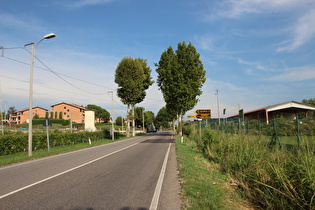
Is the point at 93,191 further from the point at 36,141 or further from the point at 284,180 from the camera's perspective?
the point at 36,141

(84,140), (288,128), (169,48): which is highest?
(169,48)

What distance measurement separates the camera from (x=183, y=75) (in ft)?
104

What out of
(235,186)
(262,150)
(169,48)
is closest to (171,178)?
(235,186)

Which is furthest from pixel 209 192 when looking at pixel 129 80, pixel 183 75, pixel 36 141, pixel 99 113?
pixel 99 113

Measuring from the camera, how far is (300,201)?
414 cm

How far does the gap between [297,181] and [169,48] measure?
31.2 m

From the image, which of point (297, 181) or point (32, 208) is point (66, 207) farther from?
point (297, 181)

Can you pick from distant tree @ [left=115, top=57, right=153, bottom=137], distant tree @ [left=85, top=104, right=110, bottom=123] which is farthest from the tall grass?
distant tree @ [left=85, top=104, right=110, bottom=123]

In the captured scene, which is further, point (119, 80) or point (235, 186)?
point (119, 80)

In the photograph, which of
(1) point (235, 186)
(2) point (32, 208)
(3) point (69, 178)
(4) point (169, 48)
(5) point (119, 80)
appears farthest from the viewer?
(5) point (119, 80)

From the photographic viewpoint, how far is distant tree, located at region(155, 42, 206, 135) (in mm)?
31219

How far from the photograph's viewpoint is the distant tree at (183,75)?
31219 millimetres

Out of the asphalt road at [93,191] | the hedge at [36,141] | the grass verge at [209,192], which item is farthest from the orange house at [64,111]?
the grass verge at [209,192]

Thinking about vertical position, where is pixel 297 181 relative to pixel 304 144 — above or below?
below
